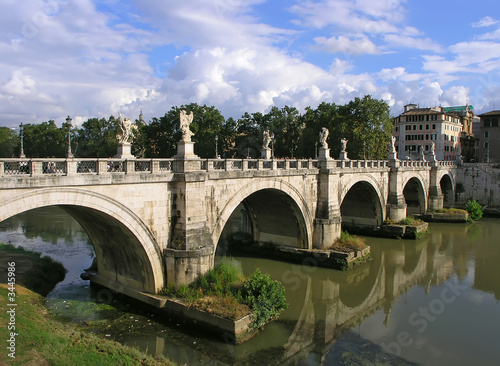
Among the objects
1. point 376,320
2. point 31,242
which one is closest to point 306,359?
point 376,320

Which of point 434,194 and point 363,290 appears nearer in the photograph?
point 363,290

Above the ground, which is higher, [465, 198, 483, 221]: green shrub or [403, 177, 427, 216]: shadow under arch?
[403, 177, 427, 216]: shadow under arch

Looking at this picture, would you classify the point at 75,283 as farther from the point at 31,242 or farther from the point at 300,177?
the point at 300,177

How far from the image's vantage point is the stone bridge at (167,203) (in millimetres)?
11586

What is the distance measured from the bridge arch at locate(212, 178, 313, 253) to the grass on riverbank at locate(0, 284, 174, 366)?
31.2 ft

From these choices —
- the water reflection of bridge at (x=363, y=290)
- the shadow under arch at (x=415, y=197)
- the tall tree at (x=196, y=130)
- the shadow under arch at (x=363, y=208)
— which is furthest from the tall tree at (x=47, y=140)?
the water reflection of bridge at (x=363, y=290)

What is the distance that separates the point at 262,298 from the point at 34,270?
1002cm

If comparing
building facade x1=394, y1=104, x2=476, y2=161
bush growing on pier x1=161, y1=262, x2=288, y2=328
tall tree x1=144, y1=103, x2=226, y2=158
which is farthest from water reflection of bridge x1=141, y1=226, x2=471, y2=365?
building facade x1=394, y1=104, x2=476, y2=161

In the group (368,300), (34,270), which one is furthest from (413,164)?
(34,270)

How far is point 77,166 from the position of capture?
1245 centimetres

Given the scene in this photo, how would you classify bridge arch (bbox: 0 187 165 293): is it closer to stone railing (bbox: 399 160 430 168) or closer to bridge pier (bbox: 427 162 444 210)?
stone railing (bbox: 399 160 430 168)

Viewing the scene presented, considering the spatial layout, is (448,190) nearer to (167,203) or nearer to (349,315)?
(349,315)

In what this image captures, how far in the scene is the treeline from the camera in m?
41.3

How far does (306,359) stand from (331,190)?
12.1 metres
